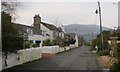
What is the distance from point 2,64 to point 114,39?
13.4 meters

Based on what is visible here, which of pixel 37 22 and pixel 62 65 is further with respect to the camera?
pixel 37 22

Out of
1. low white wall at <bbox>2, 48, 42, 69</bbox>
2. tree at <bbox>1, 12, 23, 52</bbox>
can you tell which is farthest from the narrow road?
tree at <bbox>1, 12, 23, 52</bbox>

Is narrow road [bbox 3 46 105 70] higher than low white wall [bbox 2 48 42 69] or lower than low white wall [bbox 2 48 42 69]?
lower

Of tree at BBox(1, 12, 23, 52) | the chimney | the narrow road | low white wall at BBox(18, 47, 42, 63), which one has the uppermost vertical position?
the chimney

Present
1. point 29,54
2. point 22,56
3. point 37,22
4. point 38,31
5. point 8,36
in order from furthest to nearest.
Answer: point 37,22 < point 38,31 < point 29,54 < point 22,56 < point 8,36

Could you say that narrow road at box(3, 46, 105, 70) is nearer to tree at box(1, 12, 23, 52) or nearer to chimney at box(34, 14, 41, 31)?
tree at box(1, 12, 23, 52)

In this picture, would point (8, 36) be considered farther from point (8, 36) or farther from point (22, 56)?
point (22, 56)

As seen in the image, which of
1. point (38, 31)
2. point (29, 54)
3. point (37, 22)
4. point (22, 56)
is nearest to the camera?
point (22, 56)

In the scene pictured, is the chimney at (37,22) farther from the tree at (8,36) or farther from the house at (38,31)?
the tree at (8,36)

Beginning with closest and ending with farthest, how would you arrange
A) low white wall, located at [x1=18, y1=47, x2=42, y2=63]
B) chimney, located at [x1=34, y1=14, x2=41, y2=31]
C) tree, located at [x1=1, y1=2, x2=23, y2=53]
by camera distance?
tree, located at [x1=1, y1=2, x2=23, y2=53]
low white wall, located at [x1=18, y1=47, x2=42, y2=63]
chimney, located at [x1=34, y1=14, x2=41, y2=31]

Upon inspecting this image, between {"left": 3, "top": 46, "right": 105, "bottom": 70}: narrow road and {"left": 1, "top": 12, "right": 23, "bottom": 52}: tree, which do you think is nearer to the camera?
{"left": 1, "top": 12, "right": 23, "bottom": 52}: tree

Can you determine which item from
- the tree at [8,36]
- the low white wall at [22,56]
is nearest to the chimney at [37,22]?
the low white wall at [22,56]

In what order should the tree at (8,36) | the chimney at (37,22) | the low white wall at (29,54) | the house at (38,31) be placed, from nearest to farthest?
the tree at (8,36) < the low white wall at (29,54) < the house at (38,31) < the chimney at (37,22)

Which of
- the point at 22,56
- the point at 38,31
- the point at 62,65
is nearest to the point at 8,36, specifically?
the point at 62,65
